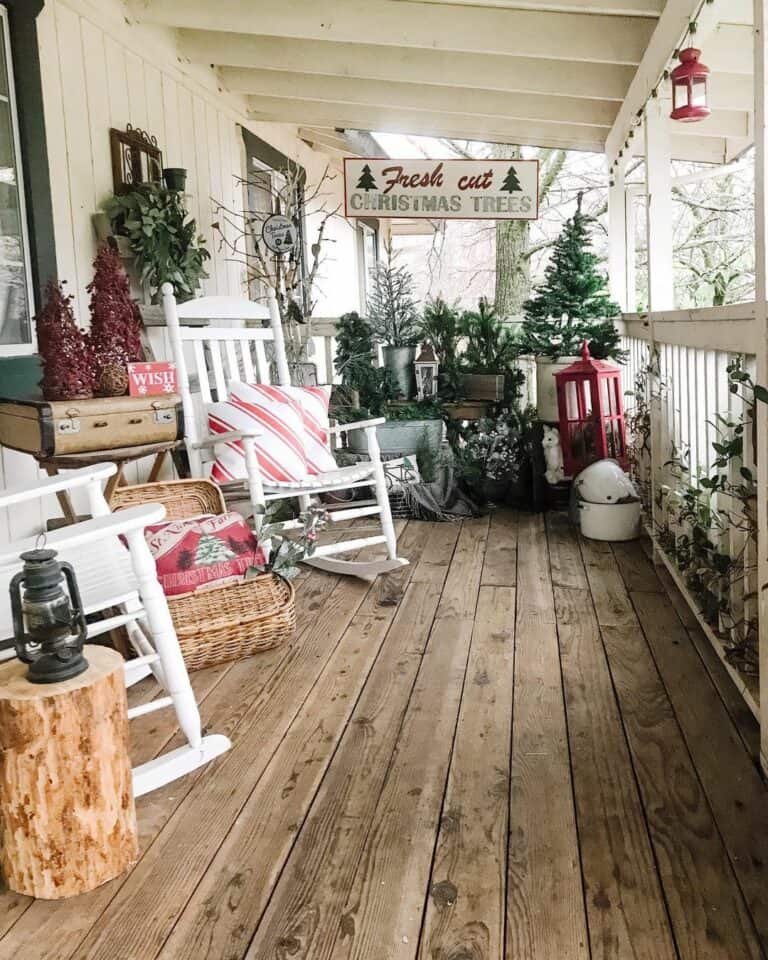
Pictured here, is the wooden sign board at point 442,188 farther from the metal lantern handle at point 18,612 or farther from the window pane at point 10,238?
the metal lantern handle at point 18,612

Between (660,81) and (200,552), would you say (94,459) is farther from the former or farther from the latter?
(660,81)

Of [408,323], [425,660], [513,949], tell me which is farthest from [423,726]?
[408,323]

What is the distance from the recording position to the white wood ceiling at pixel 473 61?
3.28m

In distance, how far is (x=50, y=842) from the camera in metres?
1.47

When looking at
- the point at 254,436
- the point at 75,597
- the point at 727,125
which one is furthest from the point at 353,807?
the point at 727,125

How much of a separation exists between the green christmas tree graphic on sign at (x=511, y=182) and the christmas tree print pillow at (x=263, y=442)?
1.88 meters

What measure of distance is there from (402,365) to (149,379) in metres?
2.45

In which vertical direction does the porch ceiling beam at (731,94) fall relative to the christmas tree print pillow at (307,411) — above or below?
above

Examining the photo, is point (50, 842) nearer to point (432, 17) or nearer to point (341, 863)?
point (341, 863)

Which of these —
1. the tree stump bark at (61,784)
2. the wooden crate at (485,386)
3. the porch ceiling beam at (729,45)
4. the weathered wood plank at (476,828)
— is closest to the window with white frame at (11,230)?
the tree stump bark at (61,784)

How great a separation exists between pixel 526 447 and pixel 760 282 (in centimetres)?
296

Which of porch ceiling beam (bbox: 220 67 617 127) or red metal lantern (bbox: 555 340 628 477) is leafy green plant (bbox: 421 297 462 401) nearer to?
red metal lantern (bbox: 555 340 628 477)

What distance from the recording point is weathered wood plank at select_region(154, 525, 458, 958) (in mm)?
1399

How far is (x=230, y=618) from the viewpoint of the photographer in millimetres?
2504
